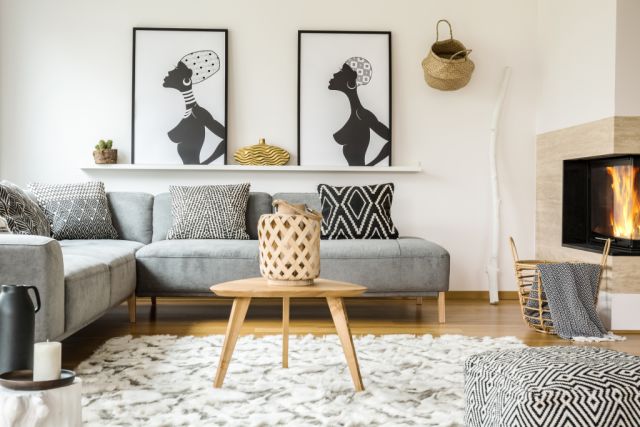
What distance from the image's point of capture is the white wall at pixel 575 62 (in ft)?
12.8

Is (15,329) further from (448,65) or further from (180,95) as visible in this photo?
(448,65)

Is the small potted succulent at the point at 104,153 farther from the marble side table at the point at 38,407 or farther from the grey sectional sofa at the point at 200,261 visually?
the marble side table at the point at 38,407

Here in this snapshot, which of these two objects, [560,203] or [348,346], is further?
[560,203]

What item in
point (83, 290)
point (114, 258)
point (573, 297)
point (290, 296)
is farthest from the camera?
point (573, 297)

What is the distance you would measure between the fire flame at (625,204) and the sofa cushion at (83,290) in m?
2.88

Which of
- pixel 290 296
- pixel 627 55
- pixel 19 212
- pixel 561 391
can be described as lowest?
pixel 561 391

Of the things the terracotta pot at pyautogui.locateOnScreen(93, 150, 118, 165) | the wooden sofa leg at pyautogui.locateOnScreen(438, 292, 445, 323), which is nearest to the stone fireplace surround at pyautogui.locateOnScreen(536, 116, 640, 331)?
the wooden sofa leg at pyautogui.locateOnScreen(438, 292, 445, 323)

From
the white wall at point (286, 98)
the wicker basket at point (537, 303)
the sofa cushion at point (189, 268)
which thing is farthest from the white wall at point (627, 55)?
the sofa cushion at point (189, 268)

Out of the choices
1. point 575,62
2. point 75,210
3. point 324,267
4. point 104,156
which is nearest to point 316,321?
point 324,267

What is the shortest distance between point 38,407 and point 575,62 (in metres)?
3.93

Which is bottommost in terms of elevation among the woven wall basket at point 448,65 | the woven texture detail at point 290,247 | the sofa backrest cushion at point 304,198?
the woven texture detail at point 290,247

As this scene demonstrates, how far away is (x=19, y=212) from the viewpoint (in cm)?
359

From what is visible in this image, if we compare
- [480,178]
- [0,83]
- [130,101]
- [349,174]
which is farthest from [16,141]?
[480,178]

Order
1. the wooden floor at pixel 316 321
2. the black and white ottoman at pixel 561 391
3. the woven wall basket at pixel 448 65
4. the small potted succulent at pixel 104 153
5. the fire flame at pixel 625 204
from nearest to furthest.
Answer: the black and white ottoman at pixel 561 391, the wooden floor at pixel 316 321, the fire flame at pixel 625 204, the woven wall basket at pixel 448 65, the small potted succulent at pixel 104 153
